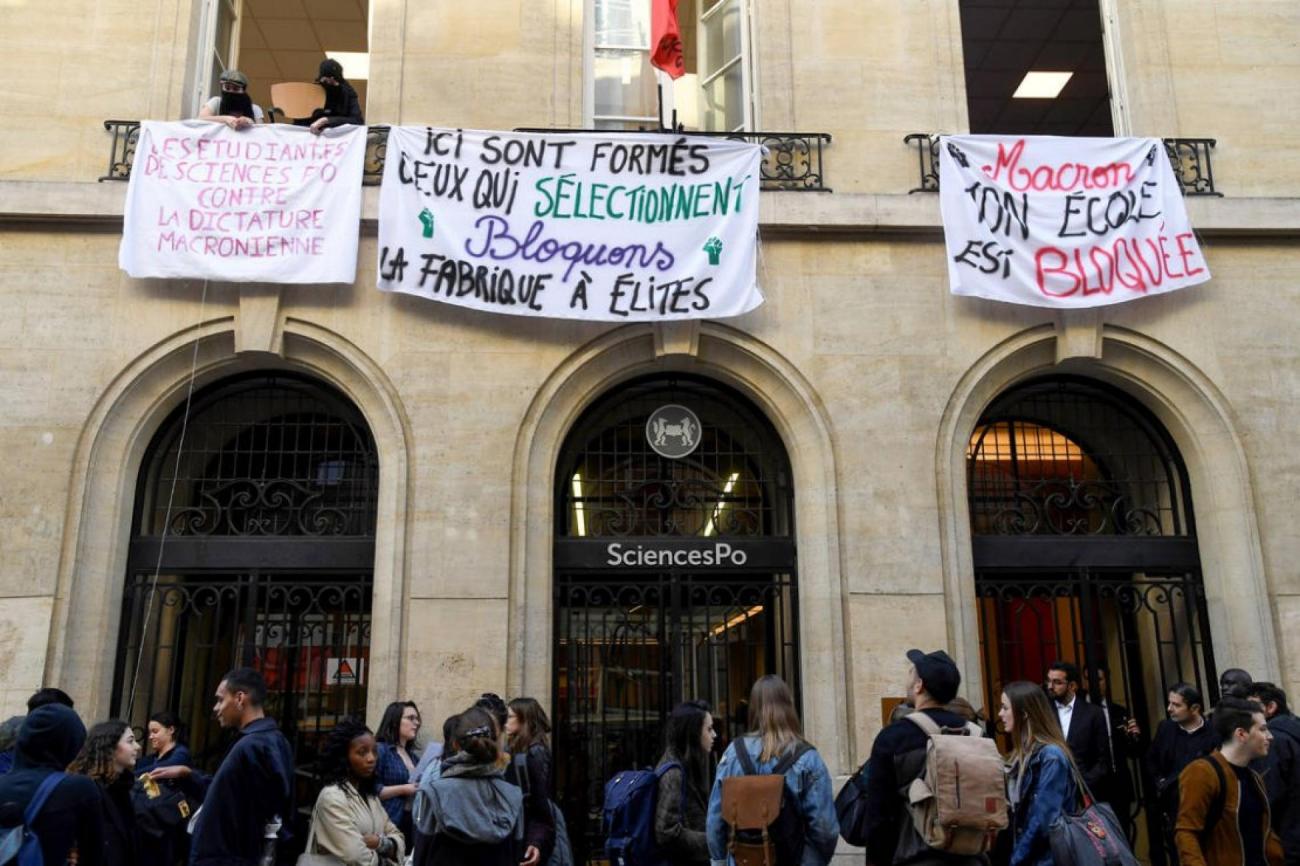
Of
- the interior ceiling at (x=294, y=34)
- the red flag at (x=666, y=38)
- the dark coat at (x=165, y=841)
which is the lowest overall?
the dark coat at (x=165, y=841)

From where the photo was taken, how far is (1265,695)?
23.7ft

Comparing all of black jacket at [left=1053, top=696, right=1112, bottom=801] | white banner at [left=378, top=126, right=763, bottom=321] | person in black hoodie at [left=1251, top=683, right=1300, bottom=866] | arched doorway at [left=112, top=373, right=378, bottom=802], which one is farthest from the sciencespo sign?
person in black hoodie at [left=1251, top=683, right=1300, bottom=866]

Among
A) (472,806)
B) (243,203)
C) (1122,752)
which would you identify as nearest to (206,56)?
(243,203)

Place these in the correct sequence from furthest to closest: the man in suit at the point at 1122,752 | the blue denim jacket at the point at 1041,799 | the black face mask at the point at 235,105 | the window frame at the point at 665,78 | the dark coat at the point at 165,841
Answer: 1. the window frame at the point at 665,78
2. the black face mask at the point at 235,105
3. the man in suit at the point at 1122,752
4. the dark coat at the point at 165,841
5. the blue denim jacket at the point at 1041,799

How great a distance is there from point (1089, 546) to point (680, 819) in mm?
5925

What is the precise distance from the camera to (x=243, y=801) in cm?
514

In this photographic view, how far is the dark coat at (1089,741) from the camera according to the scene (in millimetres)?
8438

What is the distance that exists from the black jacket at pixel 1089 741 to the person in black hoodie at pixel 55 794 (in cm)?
668

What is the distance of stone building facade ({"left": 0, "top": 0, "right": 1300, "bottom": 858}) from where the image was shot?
31.0 ft

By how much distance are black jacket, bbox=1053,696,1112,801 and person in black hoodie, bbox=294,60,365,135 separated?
799cm

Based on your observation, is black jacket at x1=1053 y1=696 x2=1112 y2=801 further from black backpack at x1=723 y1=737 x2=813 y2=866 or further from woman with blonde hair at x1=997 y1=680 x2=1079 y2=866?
black backpack at x1=723 y1=737 x2=813 y2=866

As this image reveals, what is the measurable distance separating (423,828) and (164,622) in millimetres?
5826

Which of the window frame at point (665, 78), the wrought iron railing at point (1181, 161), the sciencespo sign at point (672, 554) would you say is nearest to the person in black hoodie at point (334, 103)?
the window frame at point (665, 78)

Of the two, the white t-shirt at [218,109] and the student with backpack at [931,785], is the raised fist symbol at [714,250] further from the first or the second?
the student with backpack at [931,785]
